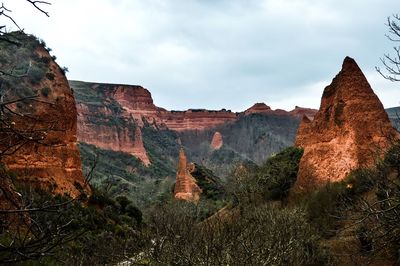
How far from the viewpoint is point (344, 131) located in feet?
117

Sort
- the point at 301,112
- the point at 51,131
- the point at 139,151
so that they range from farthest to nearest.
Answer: the point at 301,112 → the point at 139,151 → the point at 51,131

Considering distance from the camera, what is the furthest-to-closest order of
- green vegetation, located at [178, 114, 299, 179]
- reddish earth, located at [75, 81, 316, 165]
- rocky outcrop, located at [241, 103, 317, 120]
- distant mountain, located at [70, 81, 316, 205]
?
rocky outcrop, located at [241, 103, 317, 120] < green vegetation, located at [178, 114, 299, 179] < reddish earth, located at [75, 81, 316, 165] < distant mountain, located at [70, 81, 316, 205]

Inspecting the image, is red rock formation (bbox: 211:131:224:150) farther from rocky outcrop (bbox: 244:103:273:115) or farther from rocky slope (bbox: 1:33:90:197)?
rocky slope (bbox: 1:33:90:197)

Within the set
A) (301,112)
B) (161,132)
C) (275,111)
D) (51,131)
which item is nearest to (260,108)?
(275,111)

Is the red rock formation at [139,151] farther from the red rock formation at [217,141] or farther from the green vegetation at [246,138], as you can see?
the red rock formation at [217,141]

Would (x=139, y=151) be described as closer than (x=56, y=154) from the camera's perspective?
No

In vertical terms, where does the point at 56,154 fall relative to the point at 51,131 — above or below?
below

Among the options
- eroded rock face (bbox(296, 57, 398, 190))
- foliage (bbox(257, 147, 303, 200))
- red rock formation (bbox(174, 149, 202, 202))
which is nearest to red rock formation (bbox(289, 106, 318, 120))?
red rock formation (bbox(174, 149, 202, 202))

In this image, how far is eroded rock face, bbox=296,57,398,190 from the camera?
33.7 metres

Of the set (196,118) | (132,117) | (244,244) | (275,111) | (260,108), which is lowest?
(244,244)

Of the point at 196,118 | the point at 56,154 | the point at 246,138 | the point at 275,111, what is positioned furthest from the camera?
the point at 196,118

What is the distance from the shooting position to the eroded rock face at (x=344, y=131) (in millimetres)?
33719

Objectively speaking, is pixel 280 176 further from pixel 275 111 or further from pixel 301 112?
pixel 301 112

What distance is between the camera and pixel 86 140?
127625 mm
